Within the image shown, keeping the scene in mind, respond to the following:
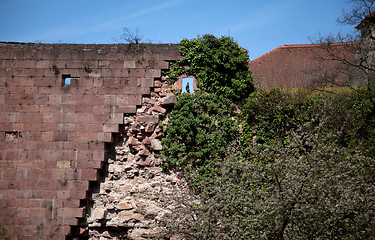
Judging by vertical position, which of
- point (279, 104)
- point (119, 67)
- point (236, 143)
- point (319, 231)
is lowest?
point (319, 231)

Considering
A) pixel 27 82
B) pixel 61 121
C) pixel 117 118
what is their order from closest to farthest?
1. pixel 117 118
2. pixel 61 121
3. pixel 27 82

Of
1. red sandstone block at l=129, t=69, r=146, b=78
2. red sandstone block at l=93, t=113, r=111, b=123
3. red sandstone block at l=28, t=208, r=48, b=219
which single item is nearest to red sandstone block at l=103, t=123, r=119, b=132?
red sandstone block at l=93, t=113, r=111, b=123

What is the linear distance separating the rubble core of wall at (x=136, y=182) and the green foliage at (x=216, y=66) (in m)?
0.79

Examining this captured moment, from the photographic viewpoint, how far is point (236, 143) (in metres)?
9.30

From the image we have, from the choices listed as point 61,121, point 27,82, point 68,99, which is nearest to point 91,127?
point 61,121

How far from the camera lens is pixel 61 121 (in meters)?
9.53

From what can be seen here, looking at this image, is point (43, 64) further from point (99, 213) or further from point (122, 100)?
point (99, 213)

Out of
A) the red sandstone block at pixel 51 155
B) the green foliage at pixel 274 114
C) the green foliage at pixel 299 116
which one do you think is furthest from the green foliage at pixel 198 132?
the red sandstone block at pixel 51 155

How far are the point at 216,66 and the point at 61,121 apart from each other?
13.4ft

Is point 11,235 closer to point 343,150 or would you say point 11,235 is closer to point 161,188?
point 161,188

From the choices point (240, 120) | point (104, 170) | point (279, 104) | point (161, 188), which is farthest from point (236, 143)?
point (104, 170)

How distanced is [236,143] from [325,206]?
329 centimetres

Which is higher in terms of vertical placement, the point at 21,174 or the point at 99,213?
the point at 21,174

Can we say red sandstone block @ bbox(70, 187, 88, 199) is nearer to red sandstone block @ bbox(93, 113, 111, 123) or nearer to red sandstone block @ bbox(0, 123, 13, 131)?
red sandstone block @ bbox(93, 113, 111, 123)
